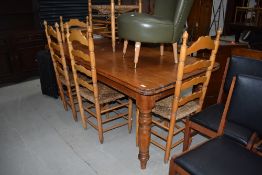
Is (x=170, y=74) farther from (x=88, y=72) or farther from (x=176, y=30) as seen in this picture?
(x=88, y=72)

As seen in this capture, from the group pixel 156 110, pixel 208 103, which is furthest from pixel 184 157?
pixel 208 103

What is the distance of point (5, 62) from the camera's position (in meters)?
3.61

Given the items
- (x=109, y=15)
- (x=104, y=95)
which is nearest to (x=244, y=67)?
(x=104, y=95)

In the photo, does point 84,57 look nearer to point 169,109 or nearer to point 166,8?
point 169,109

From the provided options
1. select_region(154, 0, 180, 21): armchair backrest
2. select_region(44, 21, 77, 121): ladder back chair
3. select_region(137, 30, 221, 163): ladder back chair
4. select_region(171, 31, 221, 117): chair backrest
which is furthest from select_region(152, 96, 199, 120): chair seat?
select_region(44, 21, 77, 121): ladder back chair

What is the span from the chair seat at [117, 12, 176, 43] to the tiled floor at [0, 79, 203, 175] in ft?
3.42

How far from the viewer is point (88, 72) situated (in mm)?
1984

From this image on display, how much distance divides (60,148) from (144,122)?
38.2 inches

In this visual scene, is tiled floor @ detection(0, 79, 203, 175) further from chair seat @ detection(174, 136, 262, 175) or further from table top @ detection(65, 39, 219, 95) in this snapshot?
table top @ detection(65, 39, 219, 95)

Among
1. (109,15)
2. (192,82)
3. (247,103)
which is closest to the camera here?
(247,103)

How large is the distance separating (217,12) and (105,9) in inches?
203

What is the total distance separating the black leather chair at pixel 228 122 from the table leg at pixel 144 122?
1.23ft

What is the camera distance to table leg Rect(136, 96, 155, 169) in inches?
64.6

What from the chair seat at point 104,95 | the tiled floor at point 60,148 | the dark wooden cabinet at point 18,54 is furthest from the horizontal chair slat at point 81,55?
the dark wooden cabinet at point 18,54
